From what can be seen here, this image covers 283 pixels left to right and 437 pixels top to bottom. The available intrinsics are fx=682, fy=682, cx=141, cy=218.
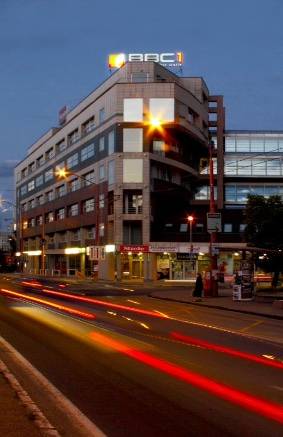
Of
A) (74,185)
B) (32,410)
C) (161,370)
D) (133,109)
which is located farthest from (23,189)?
(32,410)

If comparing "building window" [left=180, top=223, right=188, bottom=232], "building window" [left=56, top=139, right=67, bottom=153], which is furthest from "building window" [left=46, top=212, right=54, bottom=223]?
"building window" [left=180, top=223, right=188, bottom=232]

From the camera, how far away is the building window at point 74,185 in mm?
87750

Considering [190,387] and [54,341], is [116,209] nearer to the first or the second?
[54,341]

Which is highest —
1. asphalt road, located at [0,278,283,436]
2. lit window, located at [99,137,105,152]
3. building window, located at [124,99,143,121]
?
building window, located at [124,99,143,121]

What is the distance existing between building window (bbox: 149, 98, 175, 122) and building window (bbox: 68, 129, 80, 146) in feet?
59.2

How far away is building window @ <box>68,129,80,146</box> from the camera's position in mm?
88294

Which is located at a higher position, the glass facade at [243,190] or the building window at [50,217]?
the glass facade at [243,190]

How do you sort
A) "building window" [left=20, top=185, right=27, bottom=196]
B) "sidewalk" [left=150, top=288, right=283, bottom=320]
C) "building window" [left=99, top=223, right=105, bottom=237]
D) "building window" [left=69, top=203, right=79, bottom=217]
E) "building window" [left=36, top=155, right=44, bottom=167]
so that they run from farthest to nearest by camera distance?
"building window" [left=20, top=185, right=27, bottom=196], "building window" [left=36, top=155, right=44, bottom=167], "building window" [left=69, top=203, right=79, bottom=217], "building window" [left=99, top=223, right=105, bottom=237], "sidewalk" [left=150, top=288, right=283, bottom=320]

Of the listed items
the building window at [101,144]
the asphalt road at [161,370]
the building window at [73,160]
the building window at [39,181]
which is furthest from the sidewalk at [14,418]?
the building window at [39,181]

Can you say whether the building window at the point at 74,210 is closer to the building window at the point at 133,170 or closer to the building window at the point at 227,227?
the building window at the point at 133,170

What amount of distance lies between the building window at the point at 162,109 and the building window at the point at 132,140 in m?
2.47

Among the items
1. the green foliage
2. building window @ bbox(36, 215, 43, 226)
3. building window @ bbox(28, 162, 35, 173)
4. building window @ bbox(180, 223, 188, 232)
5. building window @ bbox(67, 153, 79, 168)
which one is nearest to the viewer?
the green foliage

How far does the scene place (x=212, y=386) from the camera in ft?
33.2

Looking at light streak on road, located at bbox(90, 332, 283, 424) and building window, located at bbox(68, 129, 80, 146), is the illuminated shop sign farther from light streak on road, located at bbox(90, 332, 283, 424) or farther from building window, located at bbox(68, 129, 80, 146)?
light streak on road, located at bbox(90, 332, 283, 424)
